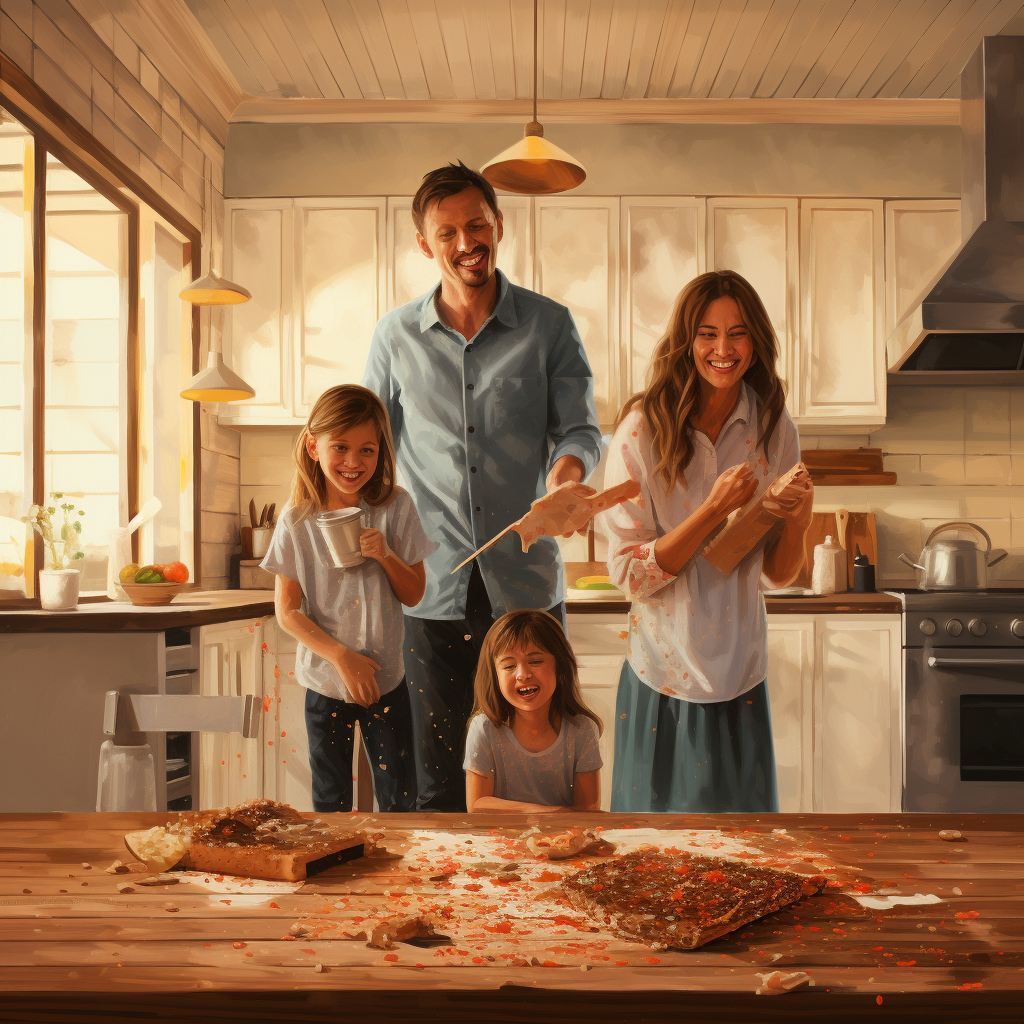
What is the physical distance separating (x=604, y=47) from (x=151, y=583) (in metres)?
2.37

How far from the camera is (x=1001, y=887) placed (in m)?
0.88

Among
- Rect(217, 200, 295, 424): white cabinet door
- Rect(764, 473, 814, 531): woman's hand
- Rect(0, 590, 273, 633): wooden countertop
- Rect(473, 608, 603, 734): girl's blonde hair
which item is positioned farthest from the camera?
Rect(217, 200, 295, 424): white cabinet door

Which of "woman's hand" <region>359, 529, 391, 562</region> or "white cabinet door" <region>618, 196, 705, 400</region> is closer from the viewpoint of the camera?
"woman's hand" <region>359, 529, 391, 562</region>

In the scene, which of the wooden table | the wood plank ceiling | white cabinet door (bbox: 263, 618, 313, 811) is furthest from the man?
the wood plank ceiling

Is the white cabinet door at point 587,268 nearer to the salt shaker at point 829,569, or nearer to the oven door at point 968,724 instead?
the salt shaker at point 829,569

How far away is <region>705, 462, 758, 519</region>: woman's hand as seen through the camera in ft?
4.98

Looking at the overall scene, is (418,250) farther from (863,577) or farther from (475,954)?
(475,954)

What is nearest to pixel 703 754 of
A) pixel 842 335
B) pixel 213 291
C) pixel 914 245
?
pixel 213 291

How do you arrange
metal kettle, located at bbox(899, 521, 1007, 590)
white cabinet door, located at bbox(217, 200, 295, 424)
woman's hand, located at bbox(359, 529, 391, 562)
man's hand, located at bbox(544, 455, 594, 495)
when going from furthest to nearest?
white cabinet door, located at bbox(217, 200, 295, 424) → metal kettle, located at bbox(899, 521, 1007, 590) → man's hand, located at bbox(544, 455, 594, 495) → woman's hand, located at bbox(359, 529, 391, 562)

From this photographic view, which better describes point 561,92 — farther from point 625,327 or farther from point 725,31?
point 625,327

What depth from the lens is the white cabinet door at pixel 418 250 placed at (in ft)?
11.9

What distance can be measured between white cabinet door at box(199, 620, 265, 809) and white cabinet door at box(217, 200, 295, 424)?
0.97 meters

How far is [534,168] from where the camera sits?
2.65 meters

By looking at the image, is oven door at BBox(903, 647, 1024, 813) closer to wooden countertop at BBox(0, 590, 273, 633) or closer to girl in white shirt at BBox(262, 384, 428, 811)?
girl in white shirt at BBox(262, 384, 428, 811)
